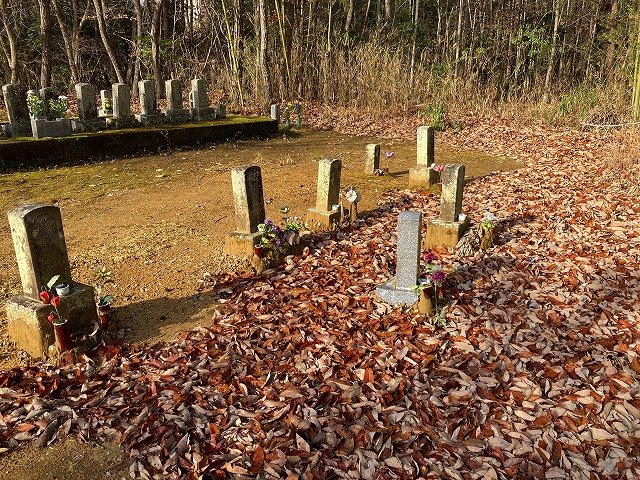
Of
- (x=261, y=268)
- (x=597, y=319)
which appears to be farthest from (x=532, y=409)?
(x=261, y=268)

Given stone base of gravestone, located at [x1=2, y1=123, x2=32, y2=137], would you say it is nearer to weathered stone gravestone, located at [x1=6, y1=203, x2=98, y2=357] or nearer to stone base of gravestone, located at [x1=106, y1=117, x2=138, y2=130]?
stone base of gravestone, located at [x1=106, y1=117, x2=138, y2=130]

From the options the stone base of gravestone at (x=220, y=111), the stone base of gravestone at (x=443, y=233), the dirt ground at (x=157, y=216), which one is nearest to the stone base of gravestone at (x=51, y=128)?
the dirt ground at (x=157, y=216)

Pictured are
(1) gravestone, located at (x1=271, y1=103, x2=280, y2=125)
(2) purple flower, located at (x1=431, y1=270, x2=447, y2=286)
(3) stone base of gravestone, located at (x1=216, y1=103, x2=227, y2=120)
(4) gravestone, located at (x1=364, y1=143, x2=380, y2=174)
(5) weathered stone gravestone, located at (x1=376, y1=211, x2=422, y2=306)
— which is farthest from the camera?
(1) gravestone, located at (x1=271, y1=103, x2=280, y2=125)

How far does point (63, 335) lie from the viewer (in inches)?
142

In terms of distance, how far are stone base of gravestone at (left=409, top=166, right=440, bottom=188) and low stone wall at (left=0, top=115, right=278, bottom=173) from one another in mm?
5498

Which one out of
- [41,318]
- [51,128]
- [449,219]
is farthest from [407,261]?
[51,128]

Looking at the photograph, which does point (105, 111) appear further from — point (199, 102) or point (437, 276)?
point (437, 276)

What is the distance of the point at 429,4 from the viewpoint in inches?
969

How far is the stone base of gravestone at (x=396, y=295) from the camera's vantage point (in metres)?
4.34

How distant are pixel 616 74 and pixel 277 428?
14.5 m

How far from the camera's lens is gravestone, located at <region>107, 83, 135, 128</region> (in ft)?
35.8

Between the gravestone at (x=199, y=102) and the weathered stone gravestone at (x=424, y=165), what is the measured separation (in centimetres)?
625

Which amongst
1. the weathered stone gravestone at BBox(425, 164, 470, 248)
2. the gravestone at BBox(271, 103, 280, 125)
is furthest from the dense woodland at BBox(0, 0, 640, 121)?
the weathered stone gravestone at BBox(425, 164, 470, 248)

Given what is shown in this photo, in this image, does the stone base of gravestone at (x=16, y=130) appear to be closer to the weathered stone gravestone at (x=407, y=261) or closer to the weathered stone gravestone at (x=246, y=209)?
the weathered stone gravestone at (x=246, y=209)
